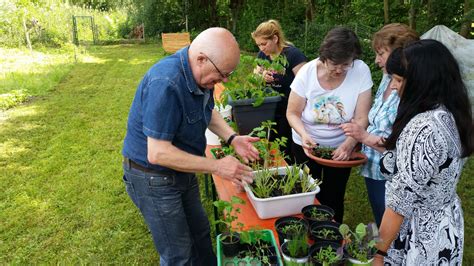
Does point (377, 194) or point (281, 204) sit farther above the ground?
point (281, 204)

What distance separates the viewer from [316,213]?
1633 mm

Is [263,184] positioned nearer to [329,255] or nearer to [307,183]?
[307,183]

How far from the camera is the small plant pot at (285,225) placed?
141cm

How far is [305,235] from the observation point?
1381 mm

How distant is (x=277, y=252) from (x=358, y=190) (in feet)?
8.33

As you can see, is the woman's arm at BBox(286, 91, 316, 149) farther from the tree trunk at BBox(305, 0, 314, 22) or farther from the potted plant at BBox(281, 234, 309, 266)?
the tree trunk at BBox(305, 0, 314, 22)

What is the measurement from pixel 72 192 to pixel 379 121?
3.17m

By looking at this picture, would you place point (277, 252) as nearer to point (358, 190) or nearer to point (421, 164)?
point (421, 164)

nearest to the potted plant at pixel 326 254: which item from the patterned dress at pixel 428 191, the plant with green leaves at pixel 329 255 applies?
the plant with green leaves at pixel 329 255

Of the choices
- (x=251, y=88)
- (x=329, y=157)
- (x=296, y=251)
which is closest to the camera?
(x=296, y=251)

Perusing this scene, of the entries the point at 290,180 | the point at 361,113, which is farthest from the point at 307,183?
the point at 361,113

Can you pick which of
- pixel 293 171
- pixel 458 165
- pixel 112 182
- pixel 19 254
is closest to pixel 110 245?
pixel 19 254

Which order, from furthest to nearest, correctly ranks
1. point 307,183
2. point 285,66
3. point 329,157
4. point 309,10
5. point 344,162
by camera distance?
point 309,10, point 285,66, point 329,157, point 344,162, point 307,183

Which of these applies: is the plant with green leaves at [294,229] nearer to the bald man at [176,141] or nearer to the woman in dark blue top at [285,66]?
the bald man at [176,141]
